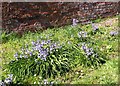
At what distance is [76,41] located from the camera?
6.88m

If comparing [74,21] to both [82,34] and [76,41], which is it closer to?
[82,34]

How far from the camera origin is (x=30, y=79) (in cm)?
606

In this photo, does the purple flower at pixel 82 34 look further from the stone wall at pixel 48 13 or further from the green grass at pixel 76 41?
the stone wall at pixel 48 13

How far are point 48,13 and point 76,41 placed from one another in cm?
156

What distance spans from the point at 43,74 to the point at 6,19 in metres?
2.30

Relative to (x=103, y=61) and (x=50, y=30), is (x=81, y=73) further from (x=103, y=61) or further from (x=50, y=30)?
(x=50, y=30)

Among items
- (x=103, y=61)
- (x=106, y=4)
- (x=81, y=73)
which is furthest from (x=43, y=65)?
(x=106, y=4)

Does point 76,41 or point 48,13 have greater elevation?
point 48,13

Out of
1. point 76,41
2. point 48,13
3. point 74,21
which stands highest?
point 48,13

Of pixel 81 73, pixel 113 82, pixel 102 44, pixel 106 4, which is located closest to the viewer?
pixel 113 82

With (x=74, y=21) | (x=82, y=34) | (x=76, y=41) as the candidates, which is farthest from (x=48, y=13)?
(x=76, y=41)

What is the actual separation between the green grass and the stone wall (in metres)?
0.23

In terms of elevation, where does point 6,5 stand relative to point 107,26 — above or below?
above

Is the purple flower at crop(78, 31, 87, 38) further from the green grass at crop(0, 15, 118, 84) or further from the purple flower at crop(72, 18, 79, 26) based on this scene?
the purple flower at crop(72, 18, 79, 26)
